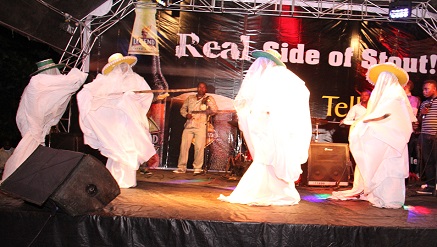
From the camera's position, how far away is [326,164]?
8.84 meters

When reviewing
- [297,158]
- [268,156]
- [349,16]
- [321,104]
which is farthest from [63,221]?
[349,16]

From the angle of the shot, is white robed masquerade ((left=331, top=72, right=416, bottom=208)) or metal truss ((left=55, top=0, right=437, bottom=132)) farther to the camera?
metal truss ((left=55, top=0, right=437, bottom=132))

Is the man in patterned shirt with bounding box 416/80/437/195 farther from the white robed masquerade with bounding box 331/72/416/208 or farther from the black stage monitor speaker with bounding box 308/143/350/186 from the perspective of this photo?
the white robed masquerade with bounding box 331/72/416/208

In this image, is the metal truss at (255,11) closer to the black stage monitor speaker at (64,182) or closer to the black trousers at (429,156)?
the black trousers at (429,156)

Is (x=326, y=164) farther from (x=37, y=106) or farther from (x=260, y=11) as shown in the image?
(x=37, y=106)

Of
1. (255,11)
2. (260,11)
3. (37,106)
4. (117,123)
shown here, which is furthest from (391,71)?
(37,106)

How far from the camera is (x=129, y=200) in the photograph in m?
5.70

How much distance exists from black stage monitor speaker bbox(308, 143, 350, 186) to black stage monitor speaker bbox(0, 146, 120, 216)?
484 cm

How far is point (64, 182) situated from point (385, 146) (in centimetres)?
442

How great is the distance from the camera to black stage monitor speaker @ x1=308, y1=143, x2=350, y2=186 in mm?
8797

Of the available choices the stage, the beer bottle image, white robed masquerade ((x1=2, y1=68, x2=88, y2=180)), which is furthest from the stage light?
white robed masquerade ((x1=2, y1=68, x2=88, y2=180))

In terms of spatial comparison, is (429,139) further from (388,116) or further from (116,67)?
(116,67)

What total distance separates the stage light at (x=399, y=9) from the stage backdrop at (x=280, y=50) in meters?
1.38

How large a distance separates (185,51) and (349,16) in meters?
4.08
